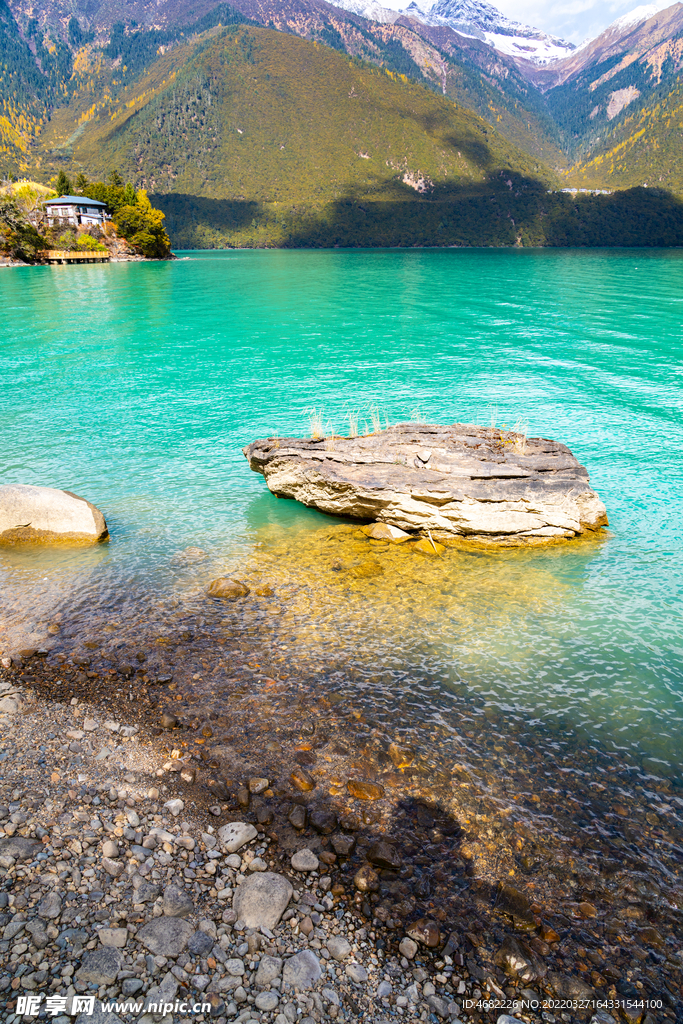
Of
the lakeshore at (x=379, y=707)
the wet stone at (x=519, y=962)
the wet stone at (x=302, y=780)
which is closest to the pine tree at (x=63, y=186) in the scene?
the lakeshore at (x=379, y=707)

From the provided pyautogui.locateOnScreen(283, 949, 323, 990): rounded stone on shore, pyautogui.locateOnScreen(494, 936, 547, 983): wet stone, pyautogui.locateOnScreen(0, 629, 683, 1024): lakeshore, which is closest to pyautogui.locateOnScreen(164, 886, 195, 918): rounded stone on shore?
pyautogui.locateOnScreen(0, 629, 683, 1024): lakeshore

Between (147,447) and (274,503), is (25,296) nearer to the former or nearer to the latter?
(147,447)

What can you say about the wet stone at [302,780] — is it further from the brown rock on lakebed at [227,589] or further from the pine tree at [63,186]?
the pine tree at [63,186]

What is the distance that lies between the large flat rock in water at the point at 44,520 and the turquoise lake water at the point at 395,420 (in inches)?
20.7

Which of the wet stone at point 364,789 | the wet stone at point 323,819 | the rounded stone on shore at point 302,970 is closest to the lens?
the rounded stone on shore at point 302,970

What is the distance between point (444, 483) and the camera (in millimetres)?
13188

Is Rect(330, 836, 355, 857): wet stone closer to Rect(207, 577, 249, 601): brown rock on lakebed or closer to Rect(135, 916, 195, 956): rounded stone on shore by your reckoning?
Rect(135, 916, 195, 956): rounded stone on shore

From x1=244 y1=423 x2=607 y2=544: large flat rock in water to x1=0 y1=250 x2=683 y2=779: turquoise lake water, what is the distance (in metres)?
0.78

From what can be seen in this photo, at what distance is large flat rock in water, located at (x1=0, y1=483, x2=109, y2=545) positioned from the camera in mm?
12648

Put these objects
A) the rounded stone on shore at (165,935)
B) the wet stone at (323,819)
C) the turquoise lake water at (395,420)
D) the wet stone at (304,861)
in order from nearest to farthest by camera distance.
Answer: the rounded stone on shore at (165,935)
the wet stone at (304,861)
the wet stone at (323,819)
the turquoise lake water at (395,420)

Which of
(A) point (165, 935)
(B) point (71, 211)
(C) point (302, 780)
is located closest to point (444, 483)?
(C) point (302, 780)

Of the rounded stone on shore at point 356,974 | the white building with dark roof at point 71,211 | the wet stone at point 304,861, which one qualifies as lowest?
the wet stone at point 304,861

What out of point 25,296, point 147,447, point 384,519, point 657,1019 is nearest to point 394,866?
point 657,1019

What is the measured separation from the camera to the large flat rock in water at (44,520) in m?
12.6
